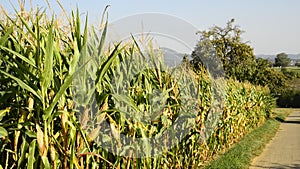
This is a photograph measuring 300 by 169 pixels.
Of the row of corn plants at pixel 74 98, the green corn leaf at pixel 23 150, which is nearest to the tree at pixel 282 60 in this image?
the row of corn plants at pixel 74 98

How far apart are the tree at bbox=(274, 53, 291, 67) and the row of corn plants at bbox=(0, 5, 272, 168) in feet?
245

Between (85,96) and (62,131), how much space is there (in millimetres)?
351

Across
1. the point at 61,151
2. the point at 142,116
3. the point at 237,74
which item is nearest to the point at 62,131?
the point at 61,151

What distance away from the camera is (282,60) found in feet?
255

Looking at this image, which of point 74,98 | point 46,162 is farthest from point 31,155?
point 74,98

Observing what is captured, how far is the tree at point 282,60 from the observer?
75312 mm

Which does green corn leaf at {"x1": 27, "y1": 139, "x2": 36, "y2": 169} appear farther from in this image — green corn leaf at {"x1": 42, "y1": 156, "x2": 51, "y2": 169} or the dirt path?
the dirt path

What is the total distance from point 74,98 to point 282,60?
262 feet

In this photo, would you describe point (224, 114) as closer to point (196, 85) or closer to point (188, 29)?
point (196, 85)

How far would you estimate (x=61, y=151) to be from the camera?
9.53ft

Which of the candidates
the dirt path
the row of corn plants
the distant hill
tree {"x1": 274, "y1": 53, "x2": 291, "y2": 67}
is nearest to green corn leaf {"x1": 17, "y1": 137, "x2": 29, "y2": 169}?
the row of corn plants

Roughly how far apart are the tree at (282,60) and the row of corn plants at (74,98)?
7470 centimetres

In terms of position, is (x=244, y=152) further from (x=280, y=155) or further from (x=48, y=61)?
(x=48, y=61)

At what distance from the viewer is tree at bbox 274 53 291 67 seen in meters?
75.3
